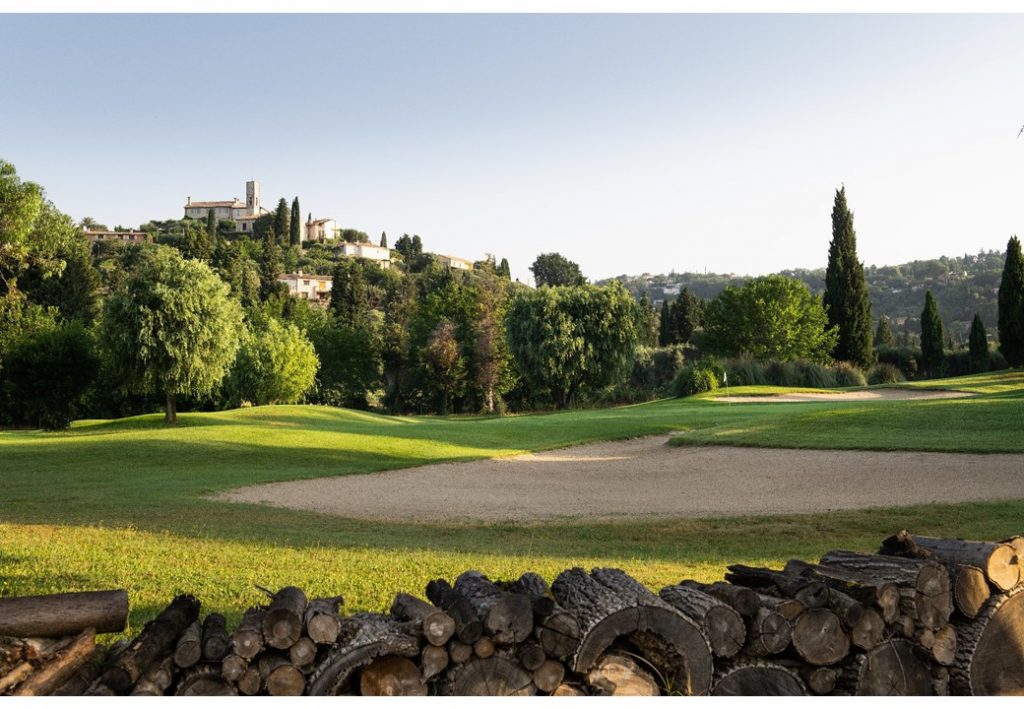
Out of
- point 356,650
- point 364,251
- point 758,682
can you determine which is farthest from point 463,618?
point 364,251

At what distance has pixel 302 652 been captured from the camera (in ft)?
20.0

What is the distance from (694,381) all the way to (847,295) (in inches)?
974

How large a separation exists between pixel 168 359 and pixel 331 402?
39.0m

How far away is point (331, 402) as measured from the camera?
7488 cm

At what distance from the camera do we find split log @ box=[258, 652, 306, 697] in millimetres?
6043

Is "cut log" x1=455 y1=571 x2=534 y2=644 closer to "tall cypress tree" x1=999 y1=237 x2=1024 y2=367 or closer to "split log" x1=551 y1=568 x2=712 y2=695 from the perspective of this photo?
"split log" x1=551 y1=568 x2=712 y2=695

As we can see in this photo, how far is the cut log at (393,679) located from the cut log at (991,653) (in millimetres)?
4115

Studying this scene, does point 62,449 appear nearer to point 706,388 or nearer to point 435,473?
point 435,473

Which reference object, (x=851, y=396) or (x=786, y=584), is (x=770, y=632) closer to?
(x=786, y=584)

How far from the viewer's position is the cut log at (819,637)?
6.34m

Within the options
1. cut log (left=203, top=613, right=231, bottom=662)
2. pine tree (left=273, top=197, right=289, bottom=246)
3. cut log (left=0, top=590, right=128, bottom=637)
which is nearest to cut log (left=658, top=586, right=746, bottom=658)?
cut log (left=203, top=613, right=231, bottom=662)

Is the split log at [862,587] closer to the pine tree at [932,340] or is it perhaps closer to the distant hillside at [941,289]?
the pine tree at [932,340]

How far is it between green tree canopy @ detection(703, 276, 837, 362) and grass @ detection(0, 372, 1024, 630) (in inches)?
1532

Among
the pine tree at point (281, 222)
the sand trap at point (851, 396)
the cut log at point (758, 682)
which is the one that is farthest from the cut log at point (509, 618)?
the pine tree at point (281, 222)
